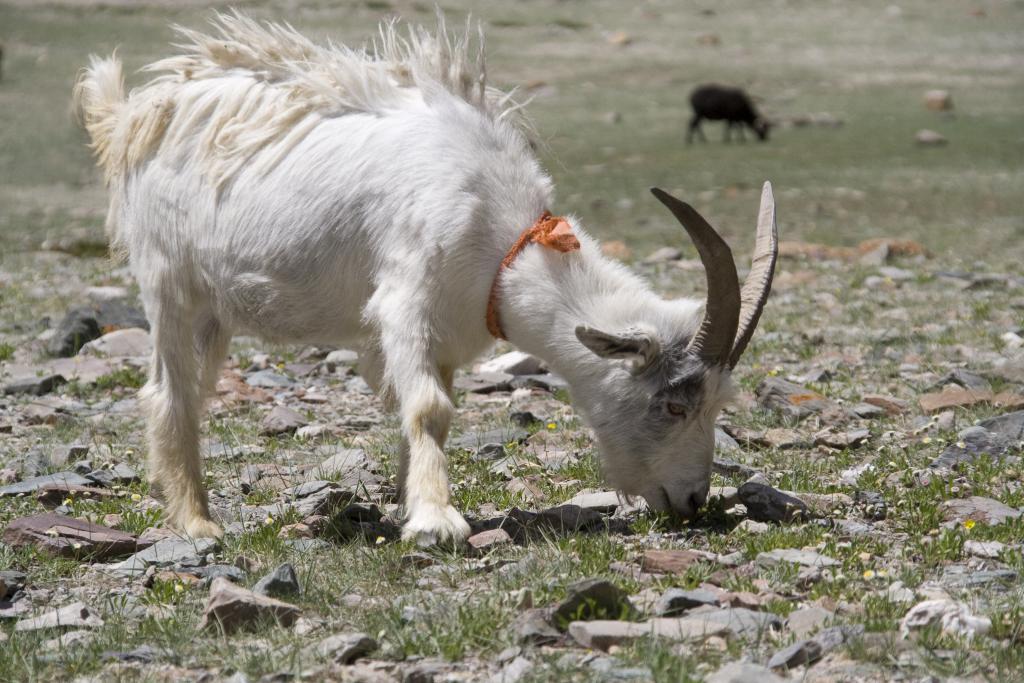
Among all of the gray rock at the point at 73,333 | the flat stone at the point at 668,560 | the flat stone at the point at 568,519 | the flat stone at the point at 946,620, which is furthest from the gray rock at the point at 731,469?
the gray rock at the point at 73,333

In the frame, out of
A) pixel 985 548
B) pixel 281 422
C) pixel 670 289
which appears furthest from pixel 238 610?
pixel 670 289

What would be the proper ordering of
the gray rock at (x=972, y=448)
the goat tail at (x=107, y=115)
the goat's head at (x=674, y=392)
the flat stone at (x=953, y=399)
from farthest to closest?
the flat stone at (x=953, y=399), the goat tail at (x=107, y=115), the gray rock at (x=972, y=448), the goat's head at (x=674, y=392)

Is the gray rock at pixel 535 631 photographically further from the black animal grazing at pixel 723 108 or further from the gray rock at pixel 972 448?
the black animal grazing at pixel 723 108

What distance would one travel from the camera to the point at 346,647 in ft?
14.6

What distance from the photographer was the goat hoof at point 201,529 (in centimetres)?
618

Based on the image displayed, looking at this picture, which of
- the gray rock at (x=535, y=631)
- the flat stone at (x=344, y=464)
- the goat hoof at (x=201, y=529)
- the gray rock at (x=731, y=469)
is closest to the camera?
the gray rock at (x=535, y=631)

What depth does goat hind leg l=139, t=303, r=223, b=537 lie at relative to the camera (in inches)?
258

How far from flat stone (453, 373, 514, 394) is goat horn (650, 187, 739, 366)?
334 cm

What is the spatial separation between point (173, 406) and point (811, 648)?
11.6 ft

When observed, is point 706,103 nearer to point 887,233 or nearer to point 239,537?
point 887,233

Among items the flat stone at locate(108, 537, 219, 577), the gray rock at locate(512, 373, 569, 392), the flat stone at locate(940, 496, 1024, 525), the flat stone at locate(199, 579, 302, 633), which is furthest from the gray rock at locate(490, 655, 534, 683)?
the gray rock at locate(512, 373, 569, 392)

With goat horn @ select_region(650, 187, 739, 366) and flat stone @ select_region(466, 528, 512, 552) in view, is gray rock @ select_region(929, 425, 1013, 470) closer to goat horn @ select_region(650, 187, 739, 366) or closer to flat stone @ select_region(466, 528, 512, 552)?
goat horn @ select_region(650, 187, 739, 366)

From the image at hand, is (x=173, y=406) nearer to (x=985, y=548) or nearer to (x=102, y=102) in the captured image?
(x=102, y=102)

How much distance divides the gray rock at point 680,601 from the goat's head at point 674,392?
1.17 m
